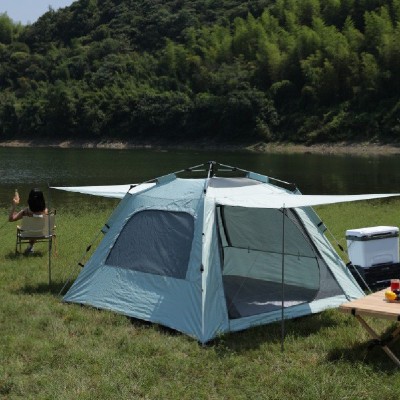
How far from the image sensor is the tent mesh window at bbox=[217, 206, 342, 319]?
705cm

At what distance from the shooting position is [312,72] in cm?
7475

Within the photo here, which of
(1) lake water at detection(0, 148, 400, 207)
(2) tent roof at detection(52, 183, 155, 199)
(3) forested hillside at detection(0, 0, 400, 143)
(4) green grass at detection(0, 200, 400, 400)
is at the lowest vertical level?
(1) lake water at detection(0, 148, 400, 207)

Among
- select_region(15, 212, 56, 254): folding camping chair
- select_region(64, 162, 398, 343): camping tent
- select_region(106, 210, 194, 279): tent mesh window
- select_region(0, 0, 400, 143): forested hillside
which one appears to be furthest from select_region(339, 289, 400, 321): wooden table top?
select_region(0, 0, 400, 143): forested hillside

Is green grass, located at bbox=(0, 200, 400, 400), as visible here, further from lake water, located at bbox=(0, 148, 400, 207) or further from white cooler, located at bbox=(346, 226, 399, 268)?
lake water, located at bbox=(0, 148, 400, 207)

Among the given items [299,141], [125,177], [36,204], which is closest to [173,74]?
[299,141]

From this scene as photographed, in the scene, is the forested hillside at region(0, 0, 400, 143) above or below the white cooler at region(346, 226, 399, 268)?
above

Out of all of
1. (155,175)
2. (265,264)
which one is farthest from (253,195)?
(155,175)

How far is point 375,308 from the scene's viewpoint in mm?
5152

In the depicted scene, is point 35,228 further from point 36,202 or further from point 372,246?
point 372,246

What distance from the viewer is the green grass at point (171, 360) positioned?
4.82 m

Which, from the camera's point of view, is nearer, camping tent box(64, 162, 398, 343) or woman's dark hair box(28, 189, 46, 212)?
camping tent box(64, 162, 398, 343)

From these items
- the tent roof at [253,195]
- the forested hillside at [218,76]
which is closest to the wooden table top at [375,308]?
the tent roof at [253,195]

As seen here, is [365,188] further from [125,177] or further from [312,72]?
[312,72]

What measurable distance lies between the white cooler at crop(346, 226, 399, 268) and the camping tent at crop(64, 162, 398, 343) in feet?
1.90
